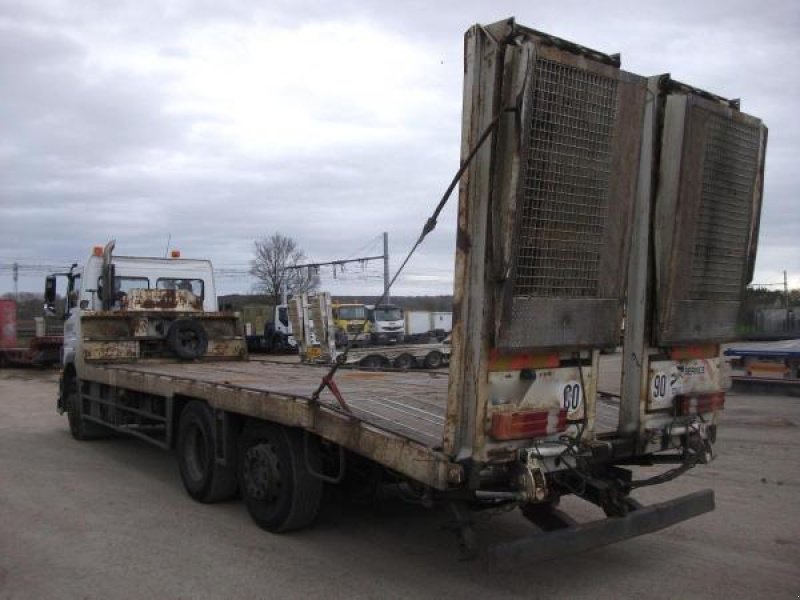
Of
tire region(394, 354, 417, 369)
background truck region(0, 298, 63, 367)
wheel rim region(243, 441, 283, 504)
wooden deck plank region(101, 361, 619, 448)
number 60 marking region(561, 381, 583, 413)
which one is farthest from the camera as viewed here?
tire region(394, 354, 417, 369)

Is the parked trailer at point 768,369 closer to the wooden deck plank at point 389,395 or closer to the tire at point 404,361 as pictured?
the wooden deck plank at point 389,395

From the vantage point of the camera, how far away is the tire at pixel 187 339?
10766 mm

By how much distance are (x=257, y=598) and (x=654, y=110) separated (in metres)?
4.02

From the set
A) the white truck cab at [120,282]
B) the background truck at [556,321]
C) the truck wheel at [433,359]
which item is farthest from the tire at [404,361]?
the background truck at [556,321]

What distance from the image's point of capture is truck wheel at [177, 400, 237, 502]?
6.77 meters

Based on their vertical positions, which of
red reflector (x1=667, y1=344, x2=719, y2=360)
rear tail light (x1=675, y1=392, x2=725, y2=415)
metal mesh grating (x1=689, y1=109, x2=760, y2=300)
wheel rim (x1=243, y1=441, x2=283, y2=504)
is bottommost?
wheel rim (x1=243, y1=441, x2=283, y2=504)

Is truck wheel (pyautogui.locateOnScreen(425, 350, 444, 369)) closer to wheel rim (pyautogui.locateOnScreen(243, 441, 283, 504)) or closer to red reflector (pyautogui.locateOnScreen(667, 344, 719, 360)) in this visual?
wheel rim (pyautogui.locateOnScreen(243, 441, 283, 504))

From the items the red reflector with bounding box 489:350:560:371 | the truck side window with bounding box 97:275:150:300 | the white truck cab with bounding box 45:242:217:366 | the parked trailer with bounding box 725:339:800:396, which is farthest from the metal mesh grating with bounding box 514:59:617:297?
the parked trailer with bounding box 725:339:800:396

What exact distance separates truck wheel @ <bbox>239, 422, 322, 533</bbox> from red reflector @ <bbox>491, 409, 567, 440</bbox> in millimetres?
1852

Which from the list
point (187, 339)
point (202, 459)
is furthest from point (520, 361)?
point (187, 339)

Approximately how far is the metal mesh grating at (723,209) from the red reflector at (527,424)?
59.3 inches

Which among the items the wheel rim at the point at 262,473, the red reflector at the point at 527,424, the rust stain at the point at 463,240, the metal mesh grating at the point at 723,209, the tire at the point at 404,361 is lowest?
the tire at the point at 404,361

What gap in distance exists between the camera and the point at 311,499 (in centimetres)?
575

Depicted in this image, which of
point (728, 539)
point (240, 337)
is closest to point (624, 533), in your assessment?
point (728, 539)
